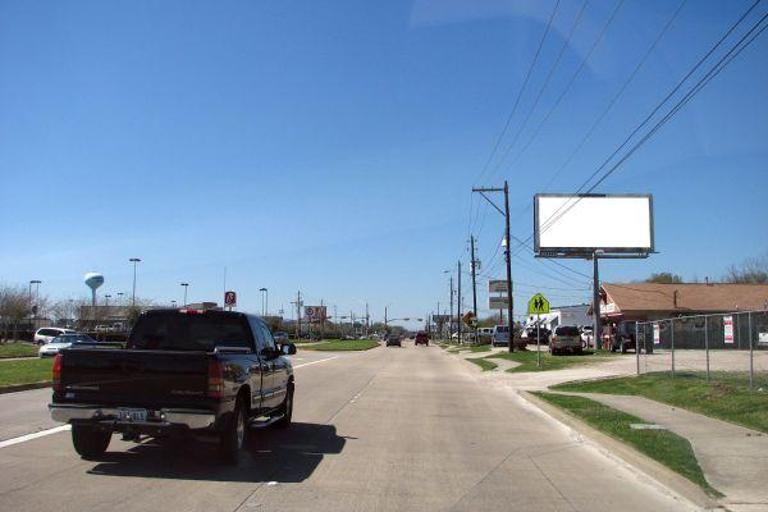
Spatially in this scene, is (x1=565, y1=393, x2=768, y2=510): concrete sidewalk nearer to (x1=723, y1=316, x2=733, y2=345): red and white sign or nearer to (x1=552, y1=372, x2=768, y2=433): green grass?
(x1=552, y1=372, x2=768, y2=433): green grass

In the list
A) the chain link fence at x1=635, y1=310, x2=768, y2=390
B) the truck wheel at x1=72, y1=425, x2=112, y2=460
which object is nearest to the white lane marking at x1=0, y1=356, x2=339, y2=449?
the truck wheel at x1=72, y1=425, x2=112, y2=460

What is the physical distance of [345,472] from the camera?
382 inches

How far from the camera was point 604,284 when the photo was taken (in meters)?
69.8

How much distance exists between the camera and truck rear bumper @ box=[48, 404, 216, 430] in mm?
9086

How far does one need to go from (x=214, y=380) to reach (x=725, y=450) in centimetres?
725

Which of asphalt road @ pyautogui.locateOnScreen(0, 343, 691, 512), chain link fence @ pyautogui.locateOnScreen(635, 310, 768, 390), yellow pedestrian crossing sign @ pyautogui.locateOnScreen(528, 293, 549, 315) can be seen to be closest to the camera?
asphalt road @ pyautogui.locateOnScreen(0, 343, 691, 512)

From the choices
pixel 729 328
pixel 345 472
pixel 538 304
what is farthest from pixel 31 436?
pixel 538 304

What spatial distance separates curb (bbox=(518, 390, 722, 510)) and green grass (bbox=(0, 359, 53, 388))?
46.4 ft

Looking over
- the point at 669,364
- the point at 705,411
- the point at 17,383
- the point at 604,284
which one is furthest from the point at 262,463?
the point at 604,284

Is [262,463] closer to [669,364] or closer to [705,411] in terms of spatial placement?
[705,411]

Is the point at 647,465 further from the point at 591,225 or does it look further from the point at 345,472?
the point at 591,225

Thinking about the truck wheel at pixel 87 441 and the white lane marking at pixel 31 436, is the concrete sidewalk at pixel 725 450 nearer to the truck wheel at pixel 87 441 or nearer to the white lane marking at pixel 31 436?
the truck wheel at pixel 87 441

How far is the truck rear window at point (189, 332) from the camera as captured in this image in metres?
11.5

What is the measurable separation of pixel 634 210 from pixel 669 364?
136ft
